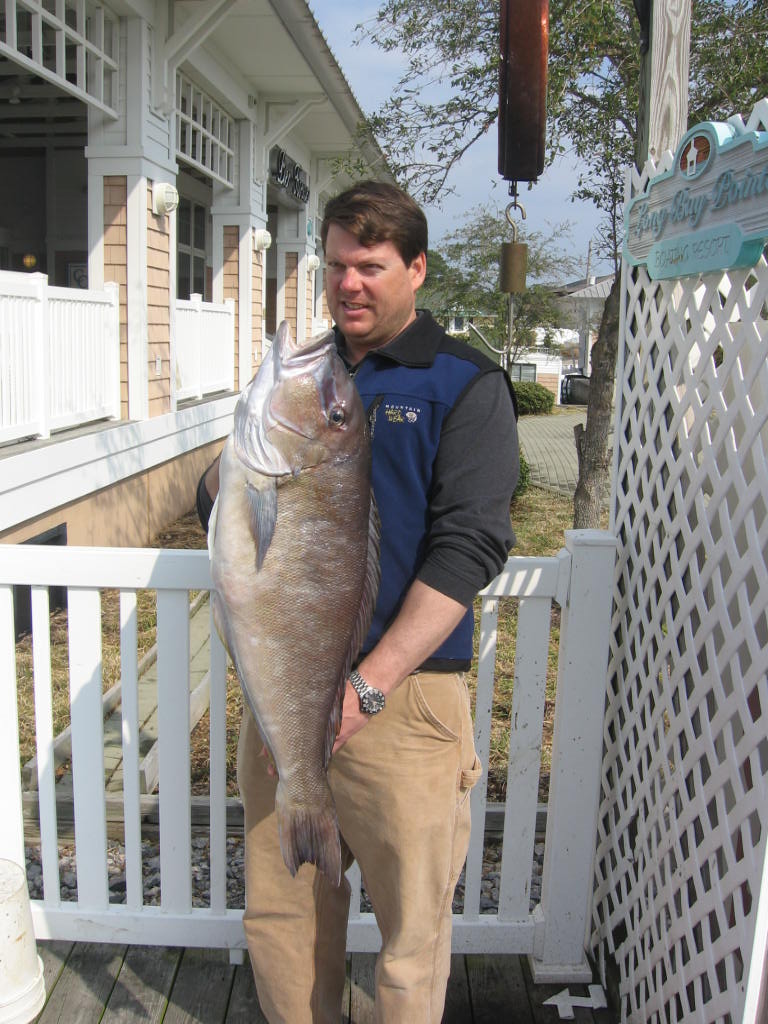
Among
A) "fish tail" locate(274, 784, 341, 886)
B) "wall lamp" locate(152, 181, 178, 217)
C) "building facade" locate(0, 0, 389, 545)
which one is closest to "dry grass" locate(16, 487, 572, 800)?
"building facade" locate(0, 0, 389, 545)

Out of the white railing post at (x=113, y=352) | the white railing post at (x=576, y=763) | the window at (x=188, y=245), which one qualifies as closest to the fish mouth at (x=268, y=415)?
the white railing post at (x=576, y=763)

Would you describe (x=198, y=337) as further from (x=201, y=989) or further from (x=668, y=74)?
(x=201, y=989)

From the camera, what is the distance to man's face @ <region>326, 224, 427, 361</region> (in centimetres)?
194

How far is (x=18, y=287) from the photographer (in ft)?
19.7

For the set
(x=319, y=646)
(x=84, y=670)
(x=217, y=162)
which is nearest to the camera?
(x=319, y=646)

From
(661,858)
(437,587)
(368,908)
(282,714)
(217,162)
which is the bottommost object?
(368,908)

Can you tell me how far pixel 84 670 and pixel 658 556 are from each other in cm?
158

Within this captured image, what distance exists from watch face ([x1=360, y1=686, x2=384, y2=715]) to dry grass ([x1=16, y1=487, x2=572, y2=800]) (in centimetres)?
239

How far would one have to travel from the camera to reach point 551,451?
16.5 meters

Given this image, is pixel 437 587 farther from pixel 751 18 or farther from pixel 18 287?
pixel 751 18

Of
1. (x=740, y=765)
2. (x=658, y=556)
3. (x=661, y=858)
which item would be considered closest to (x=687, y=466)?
(x=658, y=556)

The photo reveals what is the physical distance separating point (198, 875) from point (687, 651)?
7.34 ft

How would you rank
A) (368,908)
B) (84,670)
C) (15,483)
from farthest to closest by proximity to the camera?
(15,483)
(368,908)
(84,670)

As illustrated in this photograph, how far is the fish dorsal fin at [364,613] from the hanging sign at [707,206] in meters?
0.92
